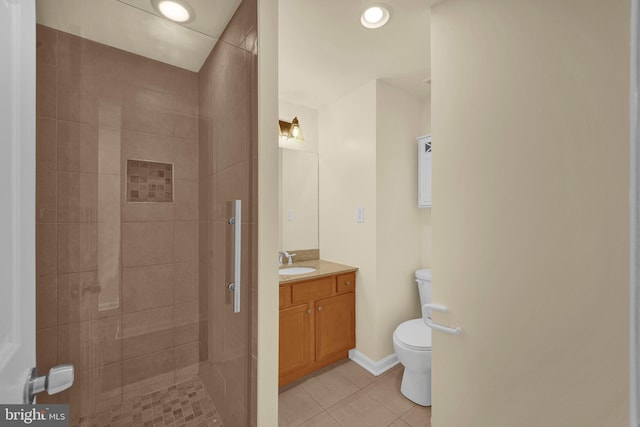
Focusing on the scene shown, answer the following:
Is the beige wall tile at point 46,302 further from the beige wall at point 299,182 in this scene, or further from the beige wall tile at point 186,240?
the beige wall at point 299,182

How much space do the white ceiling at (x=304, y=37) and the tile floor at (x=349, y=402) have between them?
217 centimetres

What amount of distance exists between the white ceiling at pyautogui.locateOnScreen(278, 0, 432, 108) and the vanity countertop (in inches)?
65.3

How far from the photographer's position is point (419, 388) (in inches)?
70.6

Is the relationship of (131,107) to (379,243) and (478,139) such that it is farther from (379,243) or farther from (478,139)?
(379,243)

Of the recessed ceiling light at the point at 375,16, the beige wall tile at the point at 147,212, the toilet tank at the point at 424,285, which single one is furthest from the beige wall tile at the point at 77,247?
the toilet tank at the point at 424,285

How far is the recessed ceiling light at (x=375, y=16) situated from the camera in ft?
4.80

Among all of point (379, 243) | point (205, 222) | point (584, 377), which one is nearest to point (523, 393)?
point (584, 377)

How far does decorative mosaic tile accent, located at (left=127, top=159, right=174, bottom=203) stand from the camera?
3.81ft

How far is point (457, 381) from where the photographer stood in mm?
1194

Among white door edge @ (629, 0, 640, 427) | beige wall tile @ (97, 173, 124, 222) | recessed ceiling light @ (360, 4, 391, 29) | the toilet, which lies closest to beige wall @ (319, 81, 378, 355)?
the toilet

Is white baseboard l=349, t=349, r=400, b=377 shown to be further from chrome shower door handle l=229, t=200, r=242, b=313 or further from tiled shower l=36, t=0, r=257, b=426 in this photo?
chrome shower door handle l=229, t=200, r=242, b=313

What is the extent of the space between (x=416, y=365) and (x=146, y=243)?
70.1 inches

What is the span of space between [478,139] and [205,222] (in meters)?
1.33

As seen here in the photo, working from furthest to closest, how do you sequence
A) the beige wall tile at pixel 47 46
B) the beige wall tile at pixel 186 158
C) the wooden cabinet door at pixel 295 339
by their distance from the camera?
Result: 1. the wooden cabinet door at pixel 295 339
2. the beige wall tile at pixel 186 158
3. the beige wall tile at pixel 47 46
